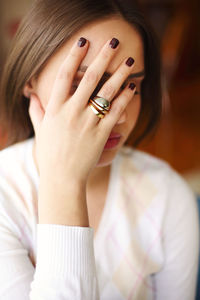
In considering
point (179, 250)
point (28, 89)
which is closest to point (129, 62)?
point (28, 89)

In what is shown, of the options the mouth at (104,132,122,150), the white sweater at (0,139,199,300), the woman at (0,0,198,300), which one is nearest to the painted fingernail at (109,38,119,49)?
the woman at (0,0,198,300)

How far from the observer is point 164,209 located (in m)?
0.94

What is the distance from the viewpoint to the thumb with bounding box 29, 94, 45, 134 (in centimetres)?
73

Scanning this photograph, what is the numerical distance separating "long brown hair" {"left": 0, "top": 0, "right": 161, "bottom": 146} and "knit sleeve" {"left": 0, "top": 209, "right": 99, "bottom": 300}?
39 cm

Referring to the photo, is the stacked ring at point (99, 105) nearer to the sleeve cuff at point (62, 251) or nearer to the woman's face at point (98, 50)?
the woman's face at point (98, 50)

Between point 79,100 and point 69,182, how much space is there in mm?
174

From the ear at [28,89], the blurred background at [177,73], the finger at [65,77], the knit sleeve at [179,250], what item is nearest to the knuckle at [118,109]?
the finger at [65,77]

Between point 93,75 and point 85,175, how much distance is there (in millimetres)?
214

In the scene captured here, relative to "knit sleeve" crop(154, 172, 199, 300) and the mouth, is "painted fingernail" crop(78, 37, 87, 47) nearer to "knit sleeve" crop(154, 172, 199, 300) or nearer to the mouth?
the mouth

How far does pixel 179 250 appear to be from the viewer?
92cm

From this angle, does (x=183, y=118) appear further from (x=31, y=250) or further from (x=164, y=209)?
(x=31, y=250)

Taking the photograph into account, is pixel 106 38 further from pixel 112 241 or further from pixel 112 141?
pixel 112 241

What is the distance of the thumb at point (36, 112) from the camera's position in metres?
0.73

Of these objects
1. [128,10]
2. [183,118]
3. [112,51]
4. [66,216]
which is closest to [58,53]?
[112,51]
